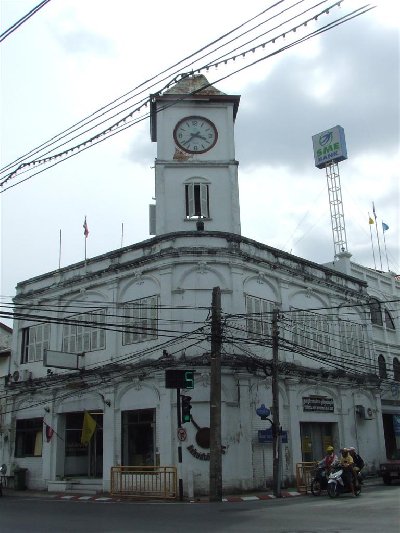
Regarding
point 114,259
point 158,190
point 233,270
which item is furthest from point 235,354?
point 158,190

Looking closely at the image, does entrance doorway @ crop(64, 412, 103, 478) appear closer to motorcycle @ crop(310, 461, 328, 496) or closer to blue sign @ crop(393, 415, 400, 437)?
motorcycle @ crop(310, 461, 328, 496)

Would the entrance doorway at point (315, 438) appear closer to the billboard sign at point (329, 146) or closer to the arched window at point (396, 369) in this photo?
the arched window at point (396, 369)

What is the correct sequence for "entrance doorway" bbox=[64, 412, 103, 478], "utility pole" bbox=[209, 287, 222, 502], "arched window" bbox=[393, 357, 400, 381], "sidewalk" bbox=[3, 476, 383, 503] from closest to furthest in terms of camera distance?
A: "utility pole" bbox=[209, 287, 222, 502]
"sidewalk" bbox=[3, 476, 383, 503]
"entrance doorway" bbox=[64, 412, 103, 478]
"arched window" bbox=[393, 357, 400, 381]

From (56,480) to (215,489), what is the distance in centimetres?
978

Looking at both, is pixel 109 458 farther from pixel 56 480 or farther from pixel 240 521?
pixel 240 521

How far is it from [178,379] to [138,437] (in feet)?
17.7

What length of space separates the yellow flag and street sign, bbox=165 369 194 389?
6319 mm

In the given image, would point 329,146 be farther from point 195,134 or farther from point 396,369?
point 396,369

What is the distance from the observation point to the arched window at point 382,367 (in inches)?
1276

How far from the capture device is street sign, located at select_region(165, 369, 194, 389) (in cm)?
1930

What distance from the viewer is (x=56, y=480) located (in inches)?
998

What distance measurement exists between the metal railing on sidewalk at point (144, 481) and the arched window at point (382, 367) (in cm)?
1598

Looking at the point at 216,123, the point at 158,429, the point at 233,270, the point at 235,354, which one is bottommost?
the point at 158,429

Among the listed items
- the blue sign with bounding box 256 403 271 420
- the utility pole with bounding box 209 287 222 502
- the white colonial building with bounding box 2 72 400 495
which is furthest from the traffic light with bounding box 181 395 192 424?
the blue sign with bounding box 256 403 271 420
